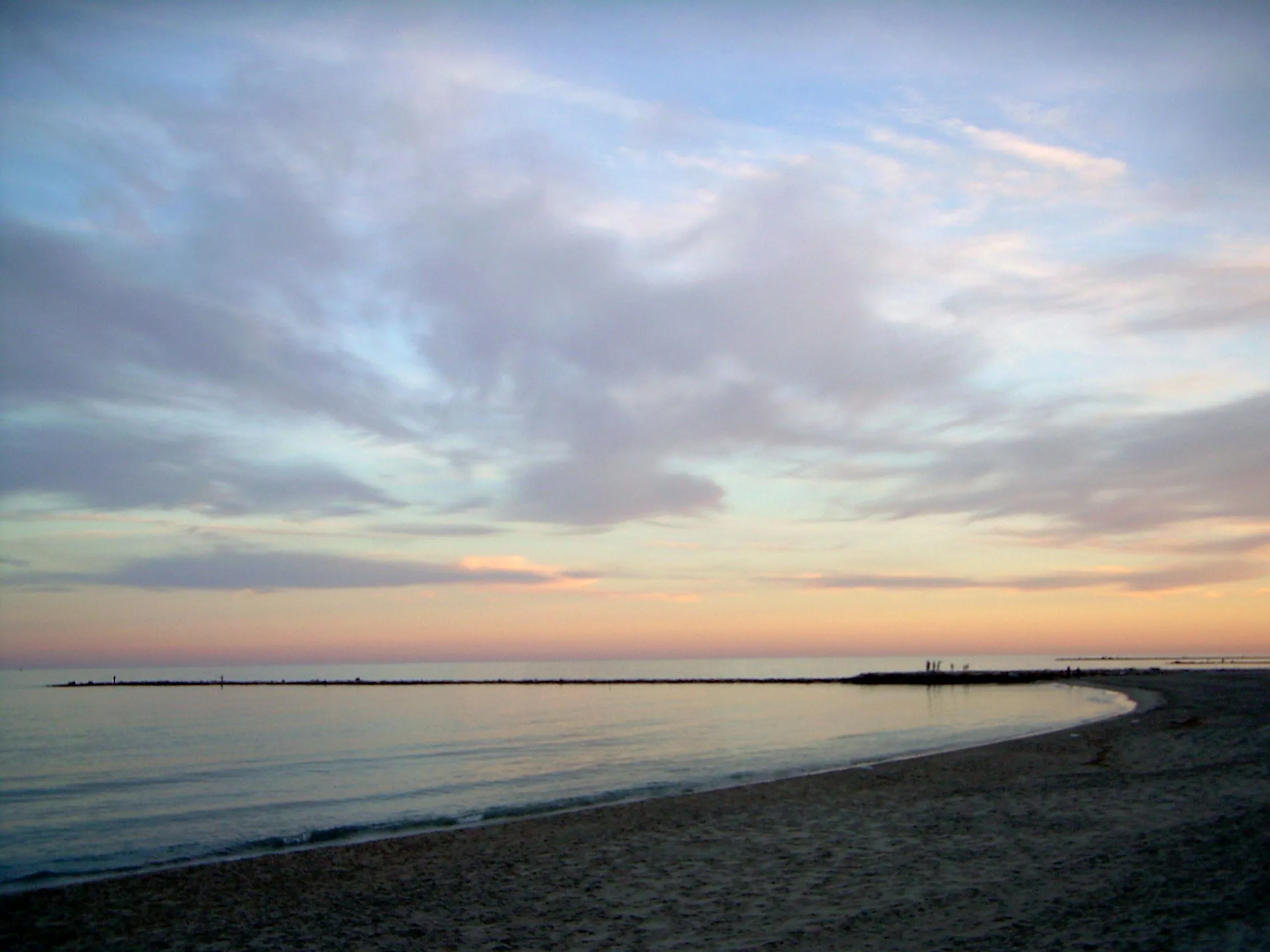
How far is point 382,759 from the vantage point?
127 feet

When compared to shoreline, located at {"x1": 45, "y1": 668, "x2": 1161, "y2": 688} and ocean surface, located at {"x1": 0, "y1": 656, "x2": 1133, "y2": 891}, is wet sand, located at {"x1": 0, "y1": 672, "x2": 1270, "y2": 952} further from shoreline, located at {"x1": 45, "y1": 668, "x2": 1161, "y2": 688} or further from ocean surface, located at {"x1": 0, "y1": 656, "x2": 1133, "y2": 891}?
shoreline, located at {"x1": 45, "y1": 668, "x2": 1161, "y2": 688}

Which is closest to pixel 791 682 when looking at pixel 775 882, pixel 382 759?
pixel 382 759

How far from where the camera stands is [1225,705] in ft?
152

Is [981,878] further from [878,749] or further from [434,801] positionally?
[878,749]

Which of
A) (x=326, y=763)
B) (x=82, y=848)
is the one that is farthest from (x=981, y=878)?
(x=326, y=763)

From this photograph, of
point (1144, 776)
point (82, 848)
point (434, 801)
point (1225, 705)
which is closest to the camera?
point (82, 848)

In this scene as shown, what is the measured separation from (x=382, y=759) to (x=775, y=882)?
29.0 m

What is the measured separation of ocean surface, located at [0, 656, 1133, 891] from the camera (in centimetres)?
2198

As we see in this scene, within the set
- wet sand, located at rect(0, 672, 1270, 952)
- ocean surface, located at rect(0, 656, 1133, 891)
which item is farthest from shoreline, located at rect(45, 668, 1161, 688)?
wet sand, located at rect(0, 672, 1270, 952)

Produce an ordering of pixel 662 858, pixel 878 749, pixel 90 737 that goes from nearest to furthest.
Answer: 1. pixel 662 858
2. pixel 878 749
3. pixel 90 737

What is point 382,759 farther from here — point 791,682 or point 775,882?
point 791,682

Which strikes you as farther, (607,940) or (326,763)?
(326,763)

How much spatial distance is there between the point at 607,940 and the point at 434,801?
53.8 ft

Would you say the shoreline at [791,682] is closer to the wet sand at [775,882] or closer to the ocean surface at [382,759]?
the ocean surface at [382,759]
